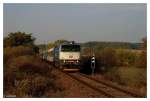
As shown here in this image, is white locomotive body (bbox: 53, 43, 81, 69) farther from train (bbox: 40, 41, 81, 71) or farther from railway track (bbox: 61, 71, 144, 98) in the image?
railway track (bbox: 61, 71, 144, 98)

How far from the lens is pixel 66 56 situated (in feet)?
49.4

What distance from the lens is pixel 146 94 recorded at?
43.5ft

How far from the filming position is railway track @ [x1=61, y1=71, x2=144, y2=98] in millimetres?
13406

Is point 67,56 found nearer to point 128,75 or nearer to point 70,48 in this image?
point 70,48

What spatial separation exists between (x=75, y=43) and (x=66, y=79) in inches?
30.0

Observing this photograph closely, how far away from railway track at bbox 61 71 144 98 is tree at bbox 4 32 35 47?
1.06 metres

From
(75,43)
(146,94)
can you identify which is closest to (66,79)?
(75,43)

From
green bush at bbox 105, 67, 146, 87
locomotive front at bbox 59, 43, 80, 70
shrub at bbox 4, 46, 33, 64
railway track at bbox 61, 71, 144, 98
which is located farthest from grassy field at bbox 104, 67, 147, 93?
shrub at bbox 4, 46, 33, 64

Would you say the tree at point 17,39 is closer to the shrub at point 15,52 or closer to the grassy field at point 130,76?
the shrub at point 15,52

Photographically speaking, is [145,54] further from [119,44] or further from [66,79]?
[66,79]

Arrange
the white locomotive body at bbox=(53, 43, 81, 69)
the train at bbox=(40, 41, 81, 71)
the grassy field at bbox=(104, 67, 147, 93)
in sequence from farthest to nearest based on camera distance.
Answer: the white locomotive body at bbox=(53, 43, 81, 69) < the train at bbox=(40, 41, 81, 71) < the grassy field at bbox=(104, 67, 147, 93)

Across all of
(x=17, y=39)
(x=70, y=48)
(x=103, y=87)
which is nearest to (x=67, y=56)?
(x=70, y=48)

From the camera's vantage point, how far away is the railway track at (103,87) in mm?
13406

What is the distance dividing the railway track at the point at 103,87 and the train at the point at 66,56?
19 centimetres
